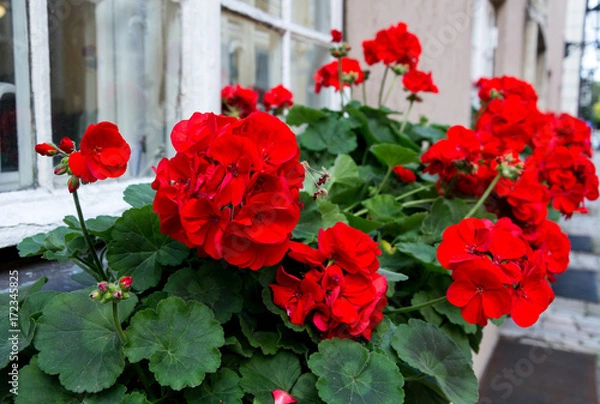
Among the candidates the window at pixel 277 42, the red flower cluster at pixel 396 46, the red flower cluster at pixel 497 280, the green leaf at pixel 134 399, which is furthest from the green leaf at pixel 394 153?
the green leaf at pixel 134 399

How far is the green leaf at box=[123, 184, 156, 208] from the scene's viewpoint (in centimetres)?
91

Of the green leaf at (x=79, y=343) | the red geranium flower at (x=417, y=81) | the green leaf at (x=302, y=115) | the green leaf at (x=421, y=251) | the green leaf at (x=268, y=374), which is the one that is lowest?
the green leaf at (x=268, y=374)

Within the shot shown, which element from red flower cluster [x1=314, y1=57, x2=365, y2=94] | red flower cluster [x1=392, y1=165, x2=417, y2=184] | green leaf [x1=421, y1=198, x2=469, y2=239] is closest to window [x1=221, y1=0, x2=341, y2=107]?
red flower cluster [x1=314, y1=57, x2=365, y2=94]

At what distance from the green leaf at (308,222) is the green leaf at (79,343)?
11.8 inches

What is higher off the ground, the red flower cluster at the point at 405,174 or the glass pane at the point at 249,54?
the glass pane at the point at 249,54

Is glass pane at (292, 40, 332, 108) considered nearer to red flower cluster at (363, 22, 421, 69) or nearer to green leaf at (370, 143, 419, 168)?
red flower cluster at (363, 22, 421, 69)

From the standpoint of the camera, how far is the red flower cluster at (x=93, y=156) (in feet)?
2.24

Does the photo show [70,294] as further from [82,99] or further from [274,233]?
[82,99]

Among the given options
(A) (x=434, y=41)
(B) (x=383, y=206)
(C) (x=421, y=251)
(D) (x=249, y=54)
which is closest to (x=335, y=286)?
(C) (x=421, y=251)

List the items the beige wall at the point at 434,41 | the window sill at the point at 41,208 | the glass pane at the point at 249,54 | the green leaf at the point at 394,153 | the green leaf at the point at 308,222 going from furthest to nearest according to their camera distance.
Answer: the beige wall at the point at 434,41
the glass pane at the point at 249,54
the green leaf at the point at 394,153
the window sill at the point at 41,208
the green leaf at the point at 308,222

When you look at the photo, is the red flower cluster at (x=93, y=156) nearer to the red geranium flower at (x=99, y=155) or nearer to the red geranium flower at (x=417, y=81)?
the red geranium flower at (x=99, y=155)

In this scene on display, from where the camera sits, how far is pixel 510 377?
8.51 feet

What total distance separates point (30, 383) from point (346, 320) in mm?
412

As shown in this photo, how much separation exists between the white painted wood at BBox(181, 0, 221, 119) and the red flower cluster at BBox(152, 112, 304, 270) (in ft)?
2.47
